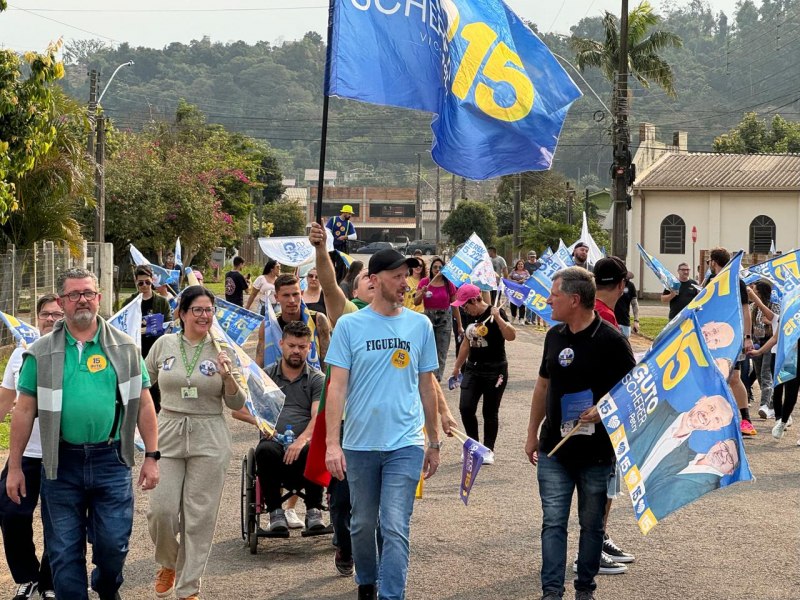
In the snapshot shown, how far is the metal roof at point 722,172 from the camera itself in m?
54.3

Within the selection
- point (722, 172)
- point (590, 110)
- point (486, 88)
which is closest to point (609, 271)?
point (486, 88)

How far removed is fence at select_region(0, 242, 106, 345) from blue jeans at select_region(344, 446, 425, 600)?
14.8 meters

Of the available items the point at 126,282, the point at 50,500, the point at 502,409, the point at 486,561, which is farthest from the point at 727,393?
the point at 126,282

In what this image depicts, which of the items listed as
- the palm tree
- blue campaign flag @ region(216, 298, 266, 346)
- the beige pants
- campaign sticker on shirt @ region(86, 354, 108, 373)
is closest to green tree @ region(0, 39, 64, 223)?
blue campaign flag @ region(216, 298, 266, 346)

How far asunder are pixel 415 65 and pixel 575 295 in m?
1.96

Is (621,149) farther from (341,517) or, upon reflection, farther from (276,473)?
(341,517)

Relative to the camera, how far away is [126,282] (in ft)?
154

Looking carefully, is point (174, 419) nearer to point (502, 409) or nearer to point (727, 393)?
point (727, 393)

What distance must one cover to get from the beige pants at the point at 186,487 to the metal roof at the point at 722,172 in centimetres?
4929

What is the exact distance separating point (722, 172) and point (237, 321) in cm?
4909

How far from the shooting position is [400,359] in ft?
21.1

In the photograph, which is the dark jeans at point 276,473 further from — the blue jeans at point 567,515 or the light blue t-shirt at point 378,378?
the blue jeans at point 567,515

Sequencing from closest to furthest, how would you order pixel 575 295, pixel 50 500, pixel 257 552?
1. pixel 50 500
2. pixel 575 295
3. pixel 257 552

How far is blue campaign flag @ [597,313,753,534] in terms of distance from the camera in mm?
6324
